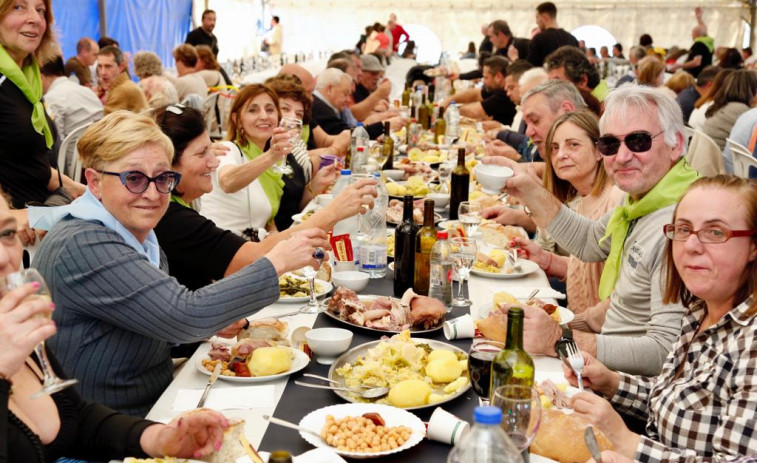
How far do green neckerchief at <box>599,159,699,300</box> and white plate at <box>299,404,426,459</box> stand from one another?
3.89 ft

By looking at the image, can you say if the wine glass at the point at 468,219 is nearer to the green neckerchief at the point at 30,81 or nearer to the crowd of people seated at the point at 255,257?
the crowd of people seated at the point at 255,257

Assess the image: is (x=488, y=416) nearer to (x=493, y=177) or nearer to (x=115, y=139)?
(x=115, y=139)

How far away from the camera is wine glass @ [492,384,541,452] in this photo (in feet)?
4.28

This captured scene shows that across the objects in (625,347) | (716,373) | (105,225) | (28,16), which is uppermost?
(28,16)

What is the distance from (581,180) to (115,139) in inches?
80.9

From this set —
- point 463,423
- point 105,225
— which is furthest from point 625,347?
point 105,225

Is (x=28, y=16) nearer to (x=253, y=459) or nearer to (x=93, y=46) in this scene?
(x=253, y=459)

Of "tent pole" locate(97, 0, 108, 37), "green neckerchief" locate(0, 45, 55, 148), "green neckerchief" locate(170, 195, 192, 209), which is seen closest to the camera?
"green neckerchief" locate(170, 195, 192, 209)

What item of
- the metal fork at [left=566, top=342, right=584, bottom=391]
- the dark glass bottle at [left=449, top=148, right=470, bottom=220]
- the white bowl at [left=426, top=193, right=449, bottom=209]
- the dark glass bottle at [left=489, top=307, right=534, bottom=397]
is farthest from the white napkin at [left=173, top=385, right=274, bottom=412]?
the white bowl at [left=426, top=193, right=449, bottom=209]

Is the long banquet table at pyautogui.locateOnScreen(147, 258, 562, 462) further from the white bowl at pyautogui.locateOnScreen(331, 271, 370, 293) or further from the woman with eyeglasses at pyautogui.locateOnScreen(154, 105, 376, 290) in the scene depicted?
the woman with eyeglasses at pyautogui.locateOnScreen(154, 105, 376, 290)

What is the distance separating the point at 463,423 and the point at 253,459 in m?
0.44

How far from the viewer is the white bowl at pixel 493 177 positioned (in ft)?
10.0

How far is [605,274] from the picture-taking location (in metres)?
2.64

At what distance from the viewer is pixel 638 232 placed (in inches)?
95.3
